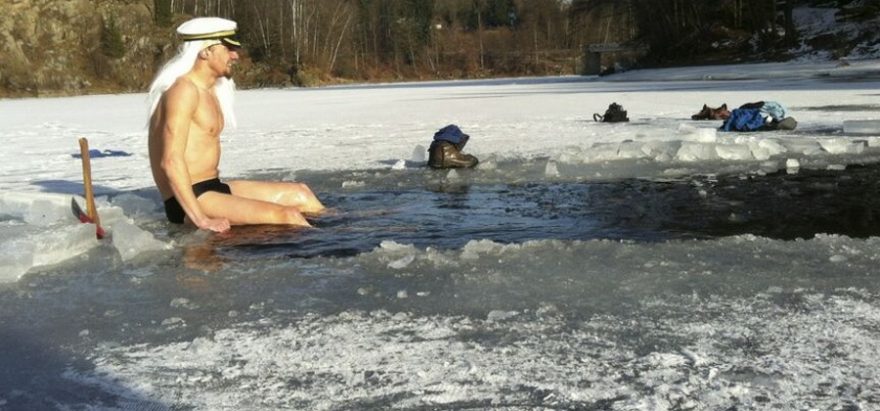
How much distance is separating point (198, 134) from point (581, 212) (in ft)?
7.62

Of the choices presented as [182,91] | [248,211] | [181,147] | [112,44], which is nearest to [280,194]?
[248,211]

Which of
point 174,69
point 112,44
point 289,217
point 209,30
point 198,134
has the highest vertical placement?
point 112,44

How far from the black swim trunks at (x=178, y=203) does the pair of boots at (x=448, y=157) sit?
252 cm

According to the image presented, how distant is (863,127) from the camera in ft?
27.3

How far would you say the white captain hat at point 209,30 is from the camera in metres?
4.49

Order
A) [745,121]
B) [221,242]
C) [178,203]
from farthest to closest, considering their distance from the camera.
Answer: [745,121] < [178,203] < [221,242]

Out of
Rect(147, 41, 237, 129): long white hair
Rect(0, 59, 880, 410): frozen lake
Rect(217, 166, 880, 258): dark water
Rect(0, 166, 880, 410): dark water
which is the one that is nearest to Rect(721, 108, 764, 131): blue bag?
Rect(0, 59, 880, 410): frozen lake

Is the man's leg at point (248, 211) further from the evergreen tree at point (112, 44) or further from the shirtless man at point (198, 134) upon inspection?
the evergreen tree at point (112, 44)

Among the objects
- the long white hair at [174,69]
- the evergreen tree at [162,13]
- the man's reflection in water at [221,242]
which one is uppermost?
the evergreen tree at [162,13]

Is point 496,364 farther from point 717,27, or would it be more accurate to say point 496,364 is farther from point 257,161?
point 717,27

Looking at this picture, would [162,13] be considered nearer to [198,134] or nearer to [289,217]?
[198,134]

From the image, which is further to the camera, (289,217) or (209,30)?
(289,217)

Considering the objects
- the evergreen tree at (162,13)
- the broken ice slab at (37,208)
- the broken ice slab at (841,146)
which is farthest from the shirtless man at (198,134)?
the evergreen tree at (162,13)

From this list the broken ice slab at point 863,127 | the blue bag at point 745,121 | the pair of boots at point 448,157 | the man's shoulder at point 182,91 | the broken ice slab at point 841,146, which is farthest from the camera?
the blue bag at point 745,121
